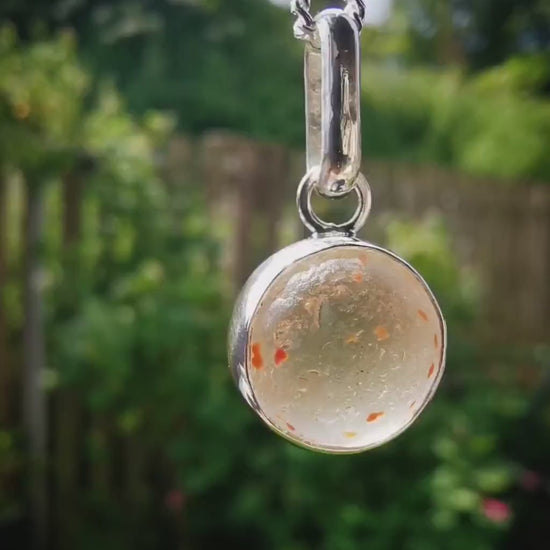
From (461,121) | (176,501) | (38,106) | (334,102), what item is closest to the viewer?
(334,102)

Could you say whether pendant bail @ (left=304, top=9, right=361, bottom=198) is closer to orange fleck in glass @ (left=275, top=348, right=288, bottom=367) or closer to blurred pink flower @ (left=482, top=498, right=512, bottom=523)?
orange fleck in glass @ (left=275, top=348, right=288, bottom=367)

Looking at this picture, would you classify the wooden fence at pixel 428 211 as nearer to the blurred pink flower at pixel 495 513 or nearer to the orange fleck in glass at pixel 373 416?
the blurred pink flower at pixel 495 513

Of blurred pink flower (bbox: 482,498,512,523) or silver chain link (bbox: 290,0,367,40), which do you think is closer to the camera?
silver chain link (bbox: 290,0,367,40)

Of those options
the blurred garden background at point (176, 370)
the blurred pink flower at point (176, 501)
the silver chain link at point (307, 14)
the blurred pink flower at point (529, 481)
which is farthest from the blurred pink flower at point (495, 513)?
the silver chain link at point (307, 14)

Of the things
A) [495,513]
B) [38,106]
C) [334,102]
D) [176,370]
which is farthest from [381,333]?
[38,106]

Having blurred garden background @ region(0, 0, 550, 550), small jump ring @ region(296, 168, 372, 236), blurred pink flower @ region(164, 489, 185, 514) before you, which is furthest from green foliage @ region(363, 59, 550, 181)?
small jump ring @ region(296, 168, 372, 236)

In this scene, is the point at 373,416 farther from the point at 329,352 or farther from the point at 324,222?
the point at 324,222
